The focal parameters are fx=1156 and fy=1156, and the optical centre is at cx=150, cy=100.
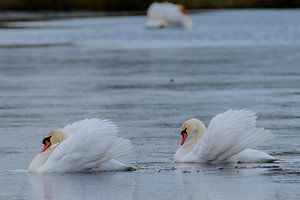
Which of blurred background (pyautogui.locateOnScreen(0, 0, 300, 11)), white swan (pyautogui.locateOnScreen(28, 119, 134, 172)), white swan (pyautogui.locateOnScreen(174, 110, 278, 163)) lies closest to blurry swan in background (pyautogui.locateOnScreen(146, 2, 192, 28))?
blurred background (pyautogui.locateOnScreen(0, 0, 300, 11))

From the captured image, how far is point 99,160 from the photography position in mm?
12453

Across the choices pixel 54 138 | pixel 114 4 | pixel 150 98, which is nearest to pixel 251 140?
pixel 54 138

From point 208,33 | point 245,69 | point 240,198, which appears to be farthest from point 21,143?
point 208,33

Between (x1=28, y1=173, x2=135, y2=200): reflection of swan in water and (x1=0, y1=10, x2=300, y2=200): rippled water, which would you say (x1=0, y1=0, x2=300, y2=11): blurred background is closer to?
(x1=0, y1=10, x2=300, y2=200): rippled water

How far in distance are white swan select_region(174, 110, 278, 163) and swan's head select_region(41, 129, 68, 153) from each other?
1.33 metres

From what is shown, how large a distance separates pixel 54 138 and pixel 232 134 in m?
1.96

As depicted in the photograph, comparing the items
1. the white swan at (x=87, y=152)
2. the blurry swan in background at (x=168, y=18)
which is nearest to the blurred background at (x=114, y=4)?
the blurry swan in background at (x=168, y=18)

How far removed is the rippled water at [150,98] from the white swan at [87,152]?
195 millimetres

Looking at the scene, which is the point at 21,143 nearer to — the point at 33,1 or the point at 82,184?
the point at 82,184

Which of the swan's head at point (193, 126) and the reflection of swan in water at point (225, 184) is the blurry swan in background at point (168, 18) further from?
the reflection of swan in water at point (225, 184)

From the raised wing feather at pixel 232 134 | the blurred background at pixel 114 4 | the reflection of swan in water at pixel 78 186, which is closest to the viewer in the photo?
the reflection of swan in water at pixel 78 186

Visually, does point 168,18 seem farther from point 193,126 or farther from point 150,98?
point 193,126

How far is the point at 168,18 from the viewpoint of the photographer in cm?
5384

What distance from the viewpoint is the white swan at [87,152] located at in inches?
482
